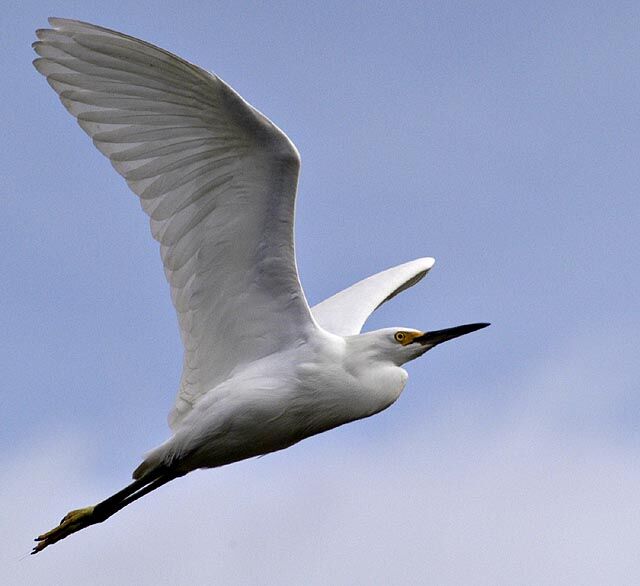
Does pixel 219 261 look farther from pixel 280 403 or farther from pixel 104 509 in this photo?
pixel 104 509

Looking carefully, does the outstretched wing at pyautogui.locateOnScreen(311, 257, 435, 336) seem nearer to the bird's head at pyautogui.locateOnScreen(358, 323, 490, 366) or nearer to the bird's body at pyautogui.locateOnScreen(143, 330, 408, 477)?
the bird's head at pyautogui.locateOnScreen(358, 323, 490, 366)

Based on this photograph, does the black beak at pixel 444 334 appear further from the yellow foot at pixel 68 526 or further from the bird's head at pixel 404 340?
the yellow foot at pixel 68 526

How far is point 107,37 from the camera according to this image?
1182 cm

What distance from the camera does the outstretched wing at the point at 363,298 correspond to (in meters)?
15.1

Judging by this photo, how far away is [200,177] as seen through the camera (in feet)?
41.0

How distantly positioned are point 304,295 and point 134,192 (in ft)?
6.05

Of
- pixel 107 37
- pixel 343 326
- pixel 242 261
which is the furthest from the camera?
pixel 343 326

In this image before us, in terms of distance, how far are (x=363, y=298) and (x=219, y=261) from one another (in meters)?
3.40

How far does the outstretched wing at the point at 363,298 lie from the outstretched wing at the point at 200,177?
6.36ft

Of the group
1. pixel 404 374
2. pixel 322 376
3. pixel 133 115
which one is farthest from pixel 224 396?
pixel 133 115

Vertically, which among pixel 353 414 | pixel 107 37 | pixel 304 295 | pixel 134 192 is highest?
pixel 107 37

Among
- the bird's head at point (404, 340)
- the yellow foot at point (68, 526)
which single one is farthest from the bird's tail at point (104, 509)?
the bird's head at point (404, 340)

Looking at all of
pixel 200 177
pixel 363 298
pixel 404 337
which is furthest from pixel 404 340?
pixel 200 177

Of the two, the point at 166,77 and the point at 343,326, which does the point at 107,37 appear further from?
the point at 343,326
